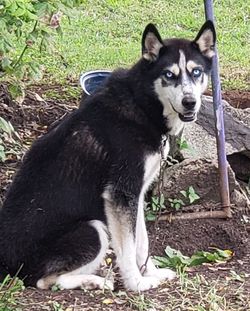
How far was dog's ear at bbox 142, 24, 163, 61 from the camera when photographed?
544 centimetres

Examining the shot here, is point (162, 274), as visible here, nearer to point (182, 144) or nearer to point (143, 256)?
point (143, 256)

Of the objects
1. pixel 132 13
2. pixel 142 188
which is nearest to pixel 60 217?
pixel 142 188

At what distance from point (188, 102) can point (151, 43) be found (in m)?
0.47

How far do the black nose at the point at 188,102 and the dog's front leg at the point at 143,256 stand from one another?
0.70 meters

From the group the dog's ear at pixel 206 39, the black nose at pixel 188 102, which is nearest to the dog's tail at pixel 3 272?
the black nose at pixel 188 102

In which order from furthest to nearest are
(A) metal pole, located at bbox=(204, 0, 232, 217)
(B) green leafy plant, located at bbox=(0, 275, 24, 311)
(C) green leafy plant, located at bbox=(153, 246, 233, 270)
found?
(A) metal pole, located at bbox=(204, 0, 232, 217), (C) green leafy plant, located at bbox=(153, 246, 233, 270), (B) green leafy plant, located at bbox=(0, 275, 24, 311)

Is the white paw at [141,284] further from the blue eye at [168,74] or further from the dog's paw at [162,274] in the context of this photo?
the blue eye at [168,74]

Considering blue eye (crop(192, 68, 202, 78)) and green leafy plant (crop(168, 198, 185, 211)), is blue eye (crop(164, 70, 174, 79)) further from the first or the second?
green leafy plant (crop(168, 198, 185, 211))

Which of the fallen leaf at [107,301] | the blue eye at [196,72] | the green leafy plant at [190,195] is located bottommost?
the green leafy plant at [190,195]

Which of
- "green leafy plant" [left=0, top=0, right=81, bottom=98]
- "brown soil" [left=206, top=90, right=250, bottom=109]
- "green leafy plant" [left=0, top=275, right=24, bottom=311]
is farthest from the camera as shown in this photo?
"brown soil" [left=206, top=90, right=250, bottom=109]

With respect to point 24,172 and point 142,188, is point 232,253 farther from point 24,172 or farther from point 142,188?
point 24,172

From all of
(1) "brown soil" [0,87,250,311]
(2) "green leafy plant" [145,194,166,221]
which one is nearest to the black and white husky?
(1) "brown soil" [0,87,250,311]

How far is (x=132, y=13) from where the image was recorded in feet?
40.1

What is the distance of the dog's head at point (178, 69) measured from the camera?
5.36 meters
